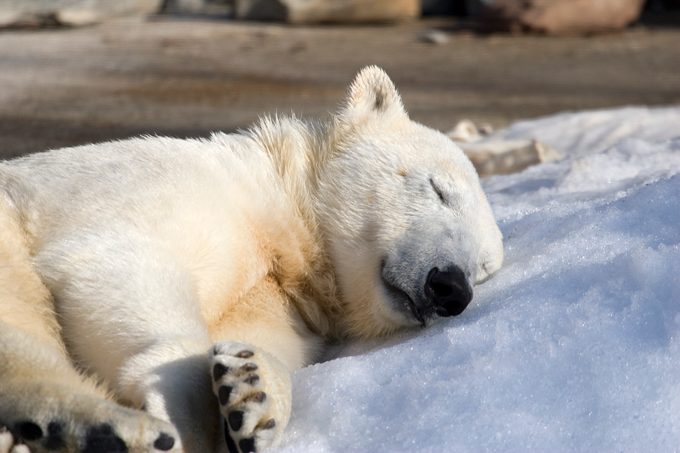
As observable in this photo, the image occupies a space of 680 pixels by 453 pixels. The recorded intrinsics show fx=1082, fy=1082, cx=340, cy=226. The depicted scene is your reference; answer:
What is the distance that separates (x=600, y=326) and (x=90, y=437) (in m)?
1.16

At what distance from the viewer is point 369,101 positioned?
3.60 m

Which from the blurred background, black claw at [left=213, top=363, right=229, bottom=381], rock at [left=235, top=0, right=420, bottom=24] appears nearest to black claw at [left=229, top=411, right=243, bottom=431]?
black claw at [left=213, top=363, right=229, bottom=381]

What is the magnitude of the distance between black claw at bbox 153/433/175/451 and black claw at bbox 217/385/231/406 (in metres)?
0.15

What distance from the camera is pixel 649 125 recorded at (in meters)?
5.99

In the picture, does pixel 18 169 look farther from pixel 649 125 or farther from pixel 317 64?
pixel 317 64

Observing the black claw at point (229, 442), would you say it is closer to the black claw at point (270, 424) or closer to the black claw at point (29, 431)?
the black claw at point (270, 424)

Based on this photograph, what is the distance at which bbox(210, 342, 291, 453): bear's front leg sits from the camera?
7.19 feet

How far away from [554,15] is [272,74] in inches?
121

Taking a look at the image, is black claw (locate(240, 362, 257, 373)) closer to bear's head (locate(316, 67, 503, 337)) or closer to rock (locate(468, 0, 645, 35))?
bear's head (locate(316, 67, 503, 337))

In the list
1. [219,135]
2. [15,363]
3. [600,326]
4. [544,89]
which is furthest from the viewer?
[544,89]

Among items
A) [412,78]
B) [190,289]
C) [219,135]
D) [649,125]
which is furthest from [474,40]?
[190,289]

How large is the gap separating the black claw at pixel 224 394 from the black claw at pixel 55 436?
33cm

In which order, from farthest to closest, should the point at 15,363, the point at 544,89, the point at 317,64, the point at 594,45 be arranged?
1. the point at 594,45
2. the point at 317,64
3. the point at 544,89
4. the point at 15,363

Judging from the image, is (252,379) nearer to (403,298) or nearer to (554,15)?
(403,298)
